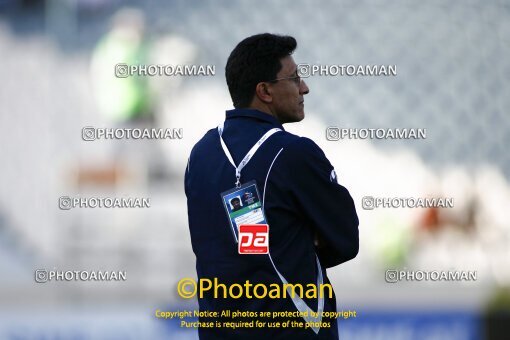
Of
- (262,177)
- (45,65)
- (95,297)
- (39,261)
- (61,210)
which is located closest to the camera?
(262,177)

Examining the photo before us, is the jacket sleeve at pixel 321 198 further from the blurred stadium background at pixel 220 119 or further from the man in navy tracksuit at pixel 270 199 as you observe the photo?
the blurred stadium background at pixel 220 119

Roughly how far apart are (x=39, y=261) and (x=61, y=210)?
19.7 inches

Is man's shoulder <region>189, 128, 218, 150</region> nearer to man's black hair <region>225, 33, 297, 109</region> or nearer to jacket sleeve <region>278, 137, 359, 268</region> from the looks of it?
man's black hair <region>225, 33, 297, 109</region>

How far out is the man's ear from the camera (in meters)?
2.17

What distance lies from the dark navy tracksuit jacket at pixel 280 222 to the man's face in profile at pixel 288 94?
6 cm

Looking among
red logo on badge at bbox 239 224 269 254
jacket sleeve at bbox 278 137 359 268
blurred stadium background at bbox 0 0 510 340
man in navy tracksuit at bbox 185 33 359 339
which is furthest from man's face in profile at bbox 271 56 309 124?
blurred stadium background at bbox 0 0 510 340

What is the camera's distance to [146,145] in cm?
502

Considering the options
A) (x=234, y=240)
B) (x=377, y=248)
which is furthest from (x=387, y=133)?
(x=234, y=240)

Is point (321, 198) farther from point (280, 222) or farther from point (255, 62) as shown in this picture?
point (255, 62)

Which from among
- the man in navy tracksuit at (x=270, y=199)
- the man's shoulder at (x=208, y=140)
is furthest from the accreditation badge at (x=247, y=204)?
the man's shoulder at (x=208, y=140)

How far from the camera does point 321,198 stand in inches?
80.5

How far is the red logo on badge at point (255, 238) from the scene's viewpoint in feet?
6.64

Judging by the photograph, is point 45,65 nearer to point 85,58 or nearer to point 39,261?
point 85,58

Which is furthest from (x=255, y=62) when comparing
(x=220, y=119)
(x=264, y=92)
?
Result: (x=220, y=119)
